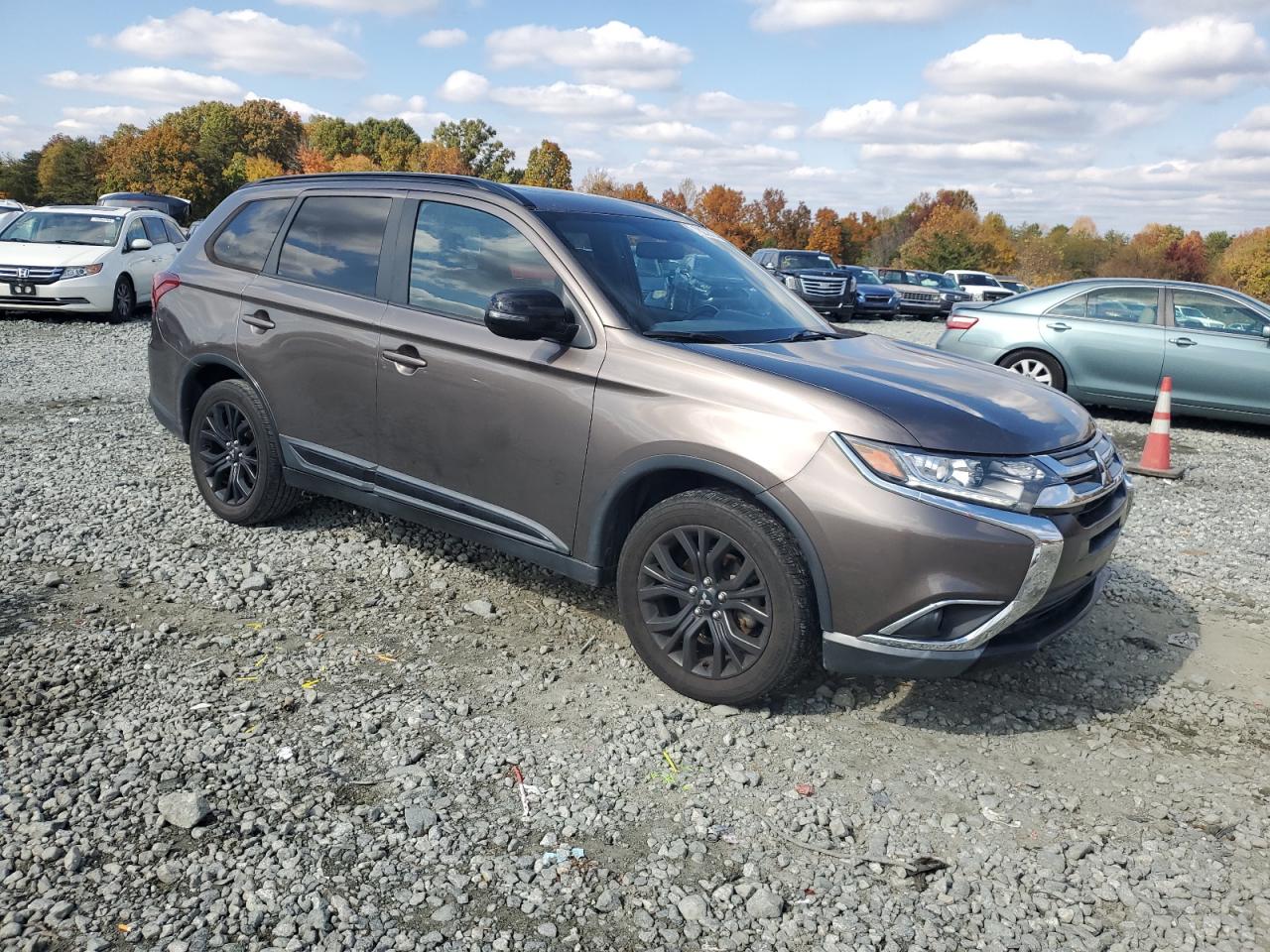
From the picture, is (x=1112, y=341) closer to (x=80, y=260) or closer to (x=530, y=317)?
(x=530, y=317)

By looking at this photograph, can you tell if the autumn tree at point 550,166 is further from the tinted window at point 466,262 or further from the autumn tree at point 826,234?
the tinted window at point 466,262

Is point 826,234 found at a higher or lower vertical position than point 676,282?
higher

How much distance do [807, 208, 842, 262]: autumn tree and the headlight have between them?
263ft

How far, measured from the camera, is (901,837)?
10.1 ft

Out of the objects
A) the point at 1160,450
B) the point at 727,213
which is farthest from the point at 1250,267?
the point at 1160,450

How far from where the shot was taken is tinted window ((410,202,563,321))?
13.7ft

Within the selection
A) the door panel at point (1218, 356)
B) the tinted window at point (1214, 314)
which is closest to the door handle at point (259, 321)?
the door panel at point (1218, 356)

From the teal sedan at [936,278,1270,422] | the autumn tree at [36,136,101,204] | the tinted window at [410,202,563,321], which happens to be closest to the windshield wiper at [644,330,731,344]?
the tinted window at [410,202,563,321]

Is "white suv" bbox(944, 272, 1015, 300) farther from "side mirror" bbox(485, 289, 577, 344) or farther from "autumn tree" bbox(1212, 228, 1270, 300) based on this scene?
"autumn tree" bbox(1212, 228, 1270, 300)

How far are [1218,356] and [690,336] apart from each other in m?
8.36

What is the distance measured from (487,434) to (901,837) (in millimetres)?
2197

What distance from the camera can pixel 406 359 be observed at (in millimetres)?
4406

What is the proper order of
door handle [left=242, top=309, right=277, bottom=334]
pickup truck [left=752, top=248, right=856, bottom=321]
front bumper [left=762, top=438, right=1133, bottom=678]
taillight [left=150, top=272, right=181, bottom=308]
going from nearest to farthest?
front bumper [left=762, top=438, right=1133, bottom=678], door handle [left=242, top=309, right=277, bottom=334], taillight [left=150, top=272, right=181, bottom=308], pickup truck [left=752, top=248, right=856, bottom=321]

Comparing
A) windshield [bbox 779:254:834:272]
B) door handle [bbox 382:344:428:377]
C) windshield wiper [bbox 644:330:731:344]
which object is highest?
windshield [bbox 779:254:834:272]
